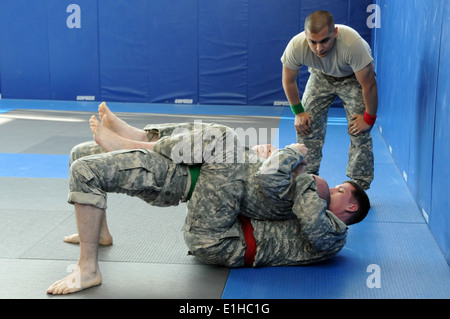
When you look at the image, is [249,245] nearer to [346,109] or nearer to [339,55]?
[339,55]

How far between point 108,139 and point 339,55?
6.28 ft

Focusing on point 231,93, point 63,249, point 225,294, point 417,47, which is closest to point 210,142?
point 225,294

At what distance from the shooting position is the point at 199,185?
3031mm

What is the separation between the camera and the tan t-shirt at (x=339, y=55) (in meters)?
4.08

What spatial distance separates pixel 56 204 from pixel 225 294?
6.29 ft

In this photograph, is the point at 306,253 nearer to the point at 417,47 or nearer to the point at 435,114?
the point at 435,114

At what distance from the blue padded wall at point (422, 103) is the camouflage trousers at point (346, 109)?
371 mm

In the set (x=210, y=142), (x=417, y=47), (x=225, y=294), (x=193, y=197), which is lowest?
(x=225, y=294)

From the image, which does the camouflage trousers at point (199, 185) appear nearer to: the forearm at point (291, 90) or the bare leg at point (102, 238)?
the bare leg at point (102, 238)

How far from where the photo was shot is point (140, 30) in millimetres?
9617

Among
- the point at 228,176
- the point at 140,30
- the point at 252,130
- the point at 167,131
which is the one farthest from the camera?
the point at 140,30

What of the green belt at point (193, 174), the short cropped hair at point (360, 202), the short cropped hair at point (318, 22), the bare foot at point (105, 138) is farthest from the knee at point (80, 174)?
the short cropped hair at point (318, 22)

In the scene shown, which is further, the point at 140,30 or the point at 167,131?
the point at 140,30

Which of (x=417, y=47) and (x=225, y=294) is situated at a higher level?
(x=417, y=47)
